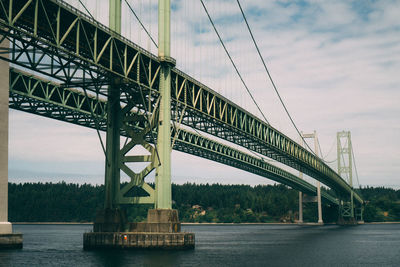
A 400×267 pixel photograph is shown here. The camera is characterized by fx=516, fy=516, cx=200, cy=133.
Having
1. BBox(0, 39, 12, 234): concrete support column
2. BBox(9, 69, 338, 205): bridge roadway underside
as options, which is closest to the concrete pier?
BBox(0, 39, 12, 234): concrete support column

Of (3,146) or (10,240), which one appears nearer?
(3,146)

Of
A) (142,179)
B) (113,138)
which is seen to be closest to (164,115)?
(113,138)

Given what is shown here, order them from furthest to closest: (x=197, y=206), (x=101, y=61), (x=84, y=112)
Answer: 1. (x=197, y=206)
2. (x=84, y=112)
3. (x=101, y=61)

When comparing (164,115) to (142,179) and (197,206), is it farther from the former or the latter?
(197,206)

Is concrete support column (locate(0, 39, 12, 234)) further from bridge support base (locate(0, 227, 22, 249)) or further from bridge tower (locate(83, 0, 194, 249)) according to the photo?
bridge tower (locate(83, 0, 194, 249))

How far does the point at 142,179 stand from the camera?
1665 inches

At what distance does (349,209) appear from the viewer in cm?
13988

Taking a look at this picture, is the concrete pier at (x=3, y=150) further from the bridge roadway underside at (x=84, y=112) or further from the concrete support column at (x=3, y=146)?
the bridge roadway underside at (x=84, y=112)

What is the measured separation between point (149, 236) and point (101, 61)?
13880mm

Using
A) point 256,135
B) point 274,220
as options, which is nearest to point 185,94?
point 256,135

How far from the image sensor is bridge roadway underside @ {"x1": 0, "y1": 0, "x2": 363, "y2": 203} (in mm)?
30219

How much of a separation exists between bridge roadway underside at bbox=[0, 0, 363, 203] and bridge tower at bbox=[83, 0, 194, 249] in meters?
0.98

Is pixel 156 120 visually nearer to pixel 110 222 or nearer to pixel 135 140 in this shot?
pixel 135 140

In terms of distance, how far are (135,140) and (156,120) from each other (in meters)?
2.42
